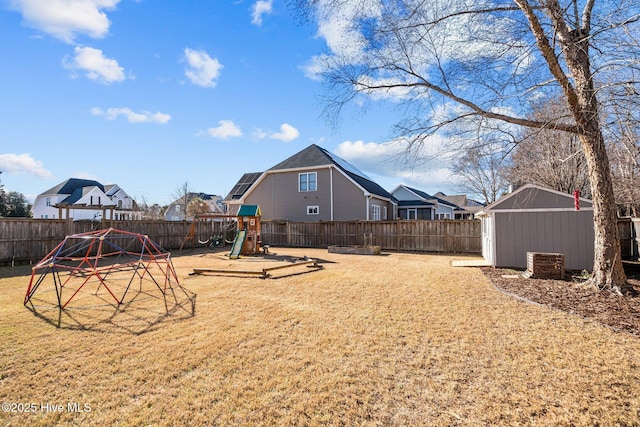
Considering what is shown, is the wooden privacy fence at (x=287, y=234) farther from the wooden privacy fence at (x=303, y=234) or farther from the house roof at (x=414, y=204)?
the house roof at (x=414, y=204)

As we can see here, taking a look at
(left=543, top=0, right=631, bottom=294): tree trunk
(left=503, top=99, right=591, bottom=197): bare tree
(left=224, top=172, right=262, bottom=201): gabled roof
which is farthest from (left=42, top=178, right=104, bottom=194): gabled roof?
(left=543, top=0, right=631, bottom=294): tree trunk

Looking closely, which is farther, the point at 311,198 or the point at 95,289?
the point at 311,198

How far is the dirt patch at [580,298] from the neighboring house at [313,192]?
40.0 feet

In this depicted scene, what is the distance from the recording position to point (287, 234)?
63.9 ft

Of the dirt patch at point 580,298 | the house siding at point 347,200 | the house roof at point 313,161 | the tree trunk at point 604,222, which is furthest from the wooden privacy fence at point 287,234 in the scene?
the tree trunk at point 604,222

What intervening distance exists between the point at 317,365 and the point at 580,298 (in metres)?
5.78

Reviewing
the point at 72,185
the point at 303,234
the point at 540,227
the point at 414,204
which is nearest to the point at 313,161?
the point at 303,234

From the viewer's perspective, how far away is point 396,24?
22.6 ft

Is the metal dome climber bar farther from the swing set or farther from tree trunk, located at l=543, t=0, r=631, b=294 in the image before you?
tree trunk, located at l=543, t=0, r=631, b=294

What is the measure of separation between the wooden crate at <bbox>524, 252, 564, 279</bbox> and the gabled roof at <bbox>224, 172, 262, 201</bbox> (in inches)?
936

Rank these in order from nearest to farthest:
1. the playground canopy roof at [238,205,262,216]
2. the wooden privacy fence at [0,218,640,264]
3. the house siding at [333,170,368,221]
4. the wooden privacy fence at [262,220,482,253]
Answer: the wooden privacy fence at [0,218,640,264] → the wooden privacy fence at [262,220,482,253] → the playground canopy roof at [238,205,262,216] → the house siding at [333,170,368,221]

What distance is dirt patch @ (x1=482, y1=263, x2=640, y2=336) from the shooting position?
4742 mm

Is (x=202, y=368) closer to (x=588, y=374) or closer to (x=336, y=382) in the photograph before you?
(x=336, y=382)

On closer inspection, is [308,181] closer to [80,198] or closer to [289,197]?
[289,197]
